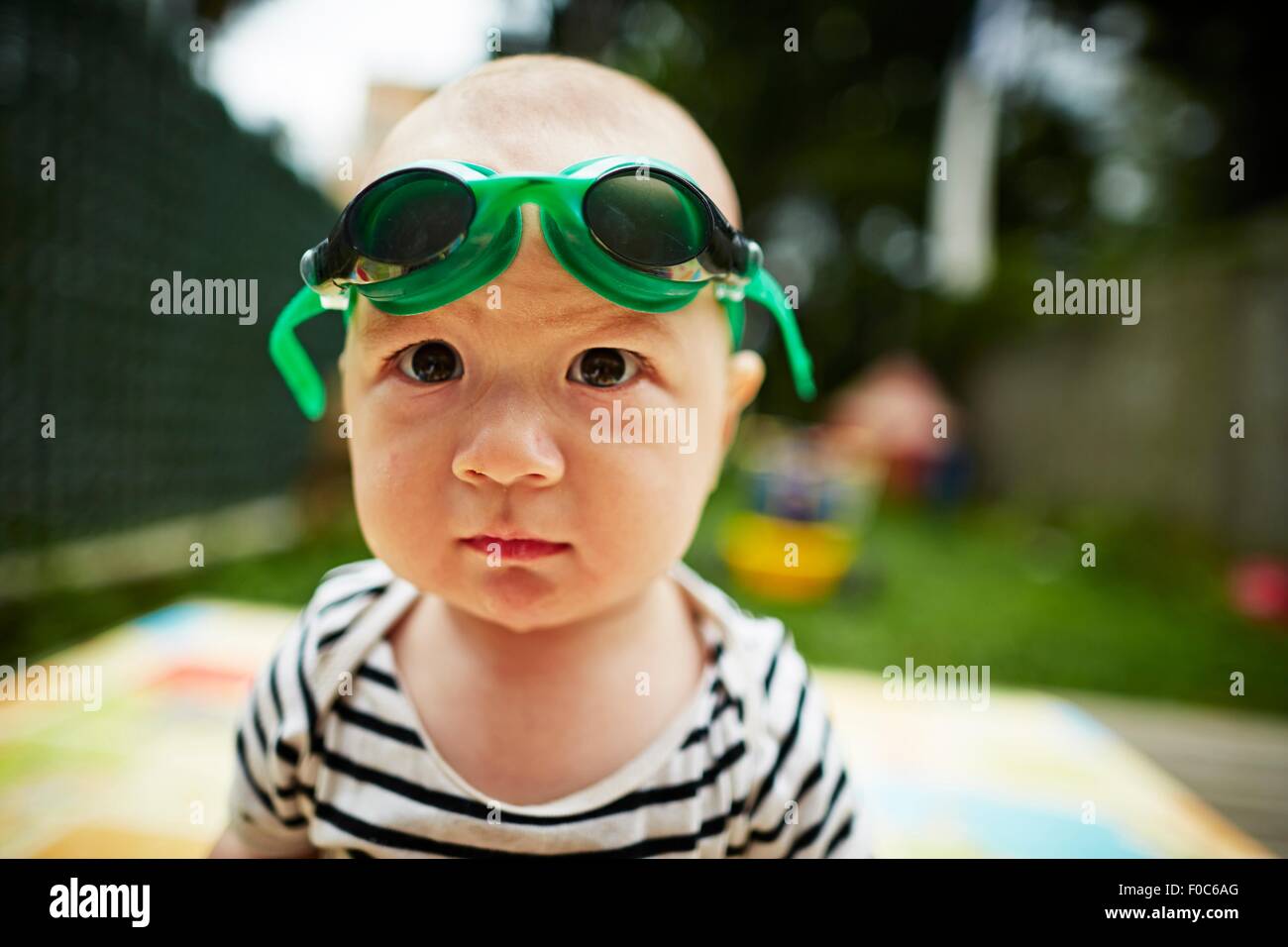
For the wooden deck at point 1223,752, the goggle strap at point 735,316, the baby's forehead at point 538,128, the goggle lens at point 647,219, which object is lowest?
the wooden deck at point 1223,752

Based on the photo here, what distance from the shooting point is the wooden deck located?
1835 millimetres

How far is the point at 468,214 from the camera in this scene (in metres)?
0.80

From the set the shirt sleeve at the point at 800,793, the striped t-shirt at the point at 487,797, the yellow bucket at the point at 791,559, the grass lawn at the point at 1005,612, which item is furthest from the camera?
the yellow bucket at the point at 791,559

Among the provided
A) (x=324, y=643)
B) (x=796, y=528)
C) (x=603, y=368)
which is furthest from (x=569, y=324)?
(x=796, y=528)

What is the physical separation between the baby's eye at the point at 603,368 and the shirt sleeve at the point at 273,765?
1.83ft

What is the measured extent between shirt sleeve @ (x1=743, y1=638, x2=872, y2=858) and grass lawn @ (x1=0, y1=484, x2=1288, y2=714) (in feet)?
5.37

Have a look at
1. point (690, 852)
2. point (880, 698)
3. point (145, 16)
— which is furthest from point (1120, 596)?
point (145, 16)

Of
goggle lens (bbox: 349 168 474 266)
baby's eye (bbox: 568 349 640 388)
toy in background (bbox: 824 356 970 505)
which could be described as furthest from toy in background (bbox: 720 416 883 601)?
goggle lens (bbox: 349 168 474 266)

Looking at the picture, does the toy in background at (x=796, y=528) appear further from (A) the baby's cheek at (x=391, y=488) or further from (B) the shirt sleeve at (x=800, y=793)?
(A) the baby's cheek at (x=391, y=488)

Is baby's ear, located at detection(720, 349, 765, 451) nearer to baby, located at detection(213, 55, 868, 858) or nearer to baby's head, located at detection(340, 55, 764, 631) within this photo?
baby, located at detection(213, 55, 868, 858)

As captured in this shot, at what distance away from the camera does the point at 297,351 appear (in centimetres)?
110

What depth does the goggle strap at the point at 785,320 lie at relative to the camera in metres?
0.99

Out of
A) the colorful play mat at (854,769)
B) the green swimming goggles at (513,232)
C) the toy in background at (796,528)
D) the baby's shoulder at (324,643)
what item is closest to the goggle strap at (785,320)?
the green swimming goggles at (513,232)

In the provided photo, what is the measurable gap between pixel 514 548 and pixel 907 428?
668cm
